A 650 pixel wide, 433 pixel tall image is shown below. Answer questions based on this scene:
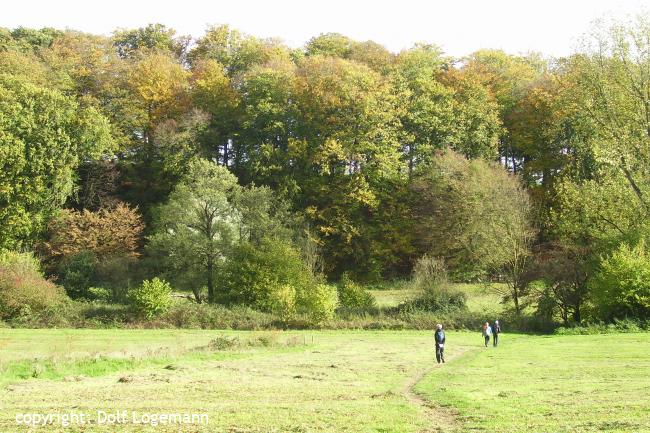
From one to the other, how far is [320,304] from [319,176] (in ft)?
82.1

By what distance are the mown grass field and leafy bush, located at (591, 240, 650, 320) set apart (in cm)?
548

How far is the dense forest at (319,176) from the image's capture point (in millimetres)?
46688

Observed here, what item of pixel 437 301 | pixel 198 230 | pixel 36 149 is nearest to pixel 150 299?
pixel 198 230

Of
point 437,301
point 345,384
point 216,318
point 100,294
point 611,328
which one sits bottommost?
point 216,318

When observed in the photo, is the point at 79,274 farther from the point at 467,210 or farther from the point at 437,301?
the point at 467,210

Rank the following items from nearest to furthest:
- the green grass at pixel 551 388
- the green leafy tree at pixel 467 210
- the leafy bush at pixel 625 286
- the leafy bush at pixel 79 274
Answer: the green grass at pixel 551 388 → the leafy bush at pixel 625 286 → the leafy bush at pixel 79 274 → the green leafy tree at pixel 467 210

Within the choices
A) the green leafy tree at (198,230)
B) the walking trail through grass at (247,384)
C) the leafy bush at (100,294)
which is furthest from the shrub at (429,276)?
the leafy bush at (100,294)

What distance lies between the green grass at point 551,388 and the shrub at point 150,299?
87.2 feet

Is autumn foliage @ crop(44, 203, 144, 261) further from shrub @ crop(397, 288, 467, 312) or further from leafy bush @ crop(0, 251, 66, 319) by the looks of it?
shrub @ crop(397, 288, 467, 312)

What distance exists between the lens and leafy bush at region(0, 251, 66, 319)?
47.8 meters

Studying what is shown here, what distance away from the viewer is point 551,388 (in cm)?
1898

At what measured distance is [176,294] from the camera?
189ft

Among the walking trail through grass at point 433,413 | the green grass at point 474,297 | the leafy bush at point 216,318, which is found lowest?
the leafy bush at point 216,318

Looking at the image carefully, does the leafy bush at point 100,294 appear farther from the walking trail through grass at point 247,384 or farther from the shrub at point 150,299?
the walking trail through grass at point 247,384
